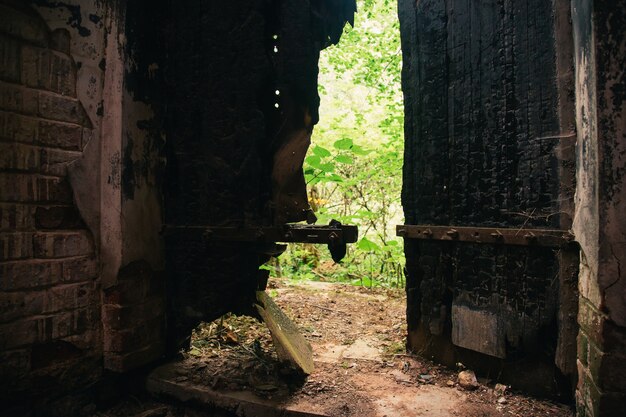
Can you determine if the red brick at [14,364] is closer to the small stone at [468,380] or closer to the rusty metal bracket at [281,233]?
the rusty metal bracket at [281,233]

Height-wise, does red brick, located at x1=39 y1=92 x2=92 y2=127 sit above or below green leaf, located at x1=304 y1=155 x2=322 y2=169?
below

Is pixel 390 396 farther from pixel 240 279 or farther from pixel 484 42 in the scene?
pixel 484 42

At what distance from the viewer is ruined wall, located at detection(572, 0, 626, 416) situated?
4.37 feet

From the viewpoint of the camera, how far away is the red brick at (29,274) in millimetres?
1686

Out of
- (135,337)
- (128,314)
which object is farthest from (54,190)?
(135,337)

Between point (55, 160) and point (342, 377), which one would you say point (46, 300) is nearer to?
point (55, 160)

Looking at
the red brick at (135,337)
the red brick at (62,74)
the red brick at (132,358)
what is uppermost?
the red brick at (62,74)

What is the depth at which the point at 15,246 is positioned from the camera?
5.62 ft

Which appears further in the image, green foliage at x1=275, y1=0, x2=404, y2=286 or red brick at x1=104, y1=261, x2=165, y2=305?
green foliage at x1=275, y1=0, x2=404, y2=286

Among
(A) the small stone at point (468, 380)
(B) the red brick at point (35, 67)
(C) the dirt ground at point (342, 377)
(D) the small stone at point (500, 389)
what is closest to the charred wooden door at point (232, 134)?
(C) the dirt ground at point (342, 377)

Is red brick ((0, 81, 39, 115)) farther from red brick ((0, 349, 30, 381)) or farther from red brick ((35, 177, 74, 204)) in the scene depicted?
red brick ((0, 349, 30, 381))

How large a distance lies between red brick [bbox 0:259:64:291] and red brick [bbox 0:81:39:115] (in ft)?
2.42

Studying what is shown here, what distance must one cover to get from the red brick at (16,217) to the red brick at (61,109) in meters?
0.47

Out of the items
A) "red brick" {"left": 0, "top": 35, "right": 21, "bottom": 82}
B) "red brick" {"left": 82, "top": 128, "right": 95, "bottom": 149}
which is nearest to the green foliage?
"red brick" {"left": 82, "top": 128, "right": 95, "bottom": 149}
